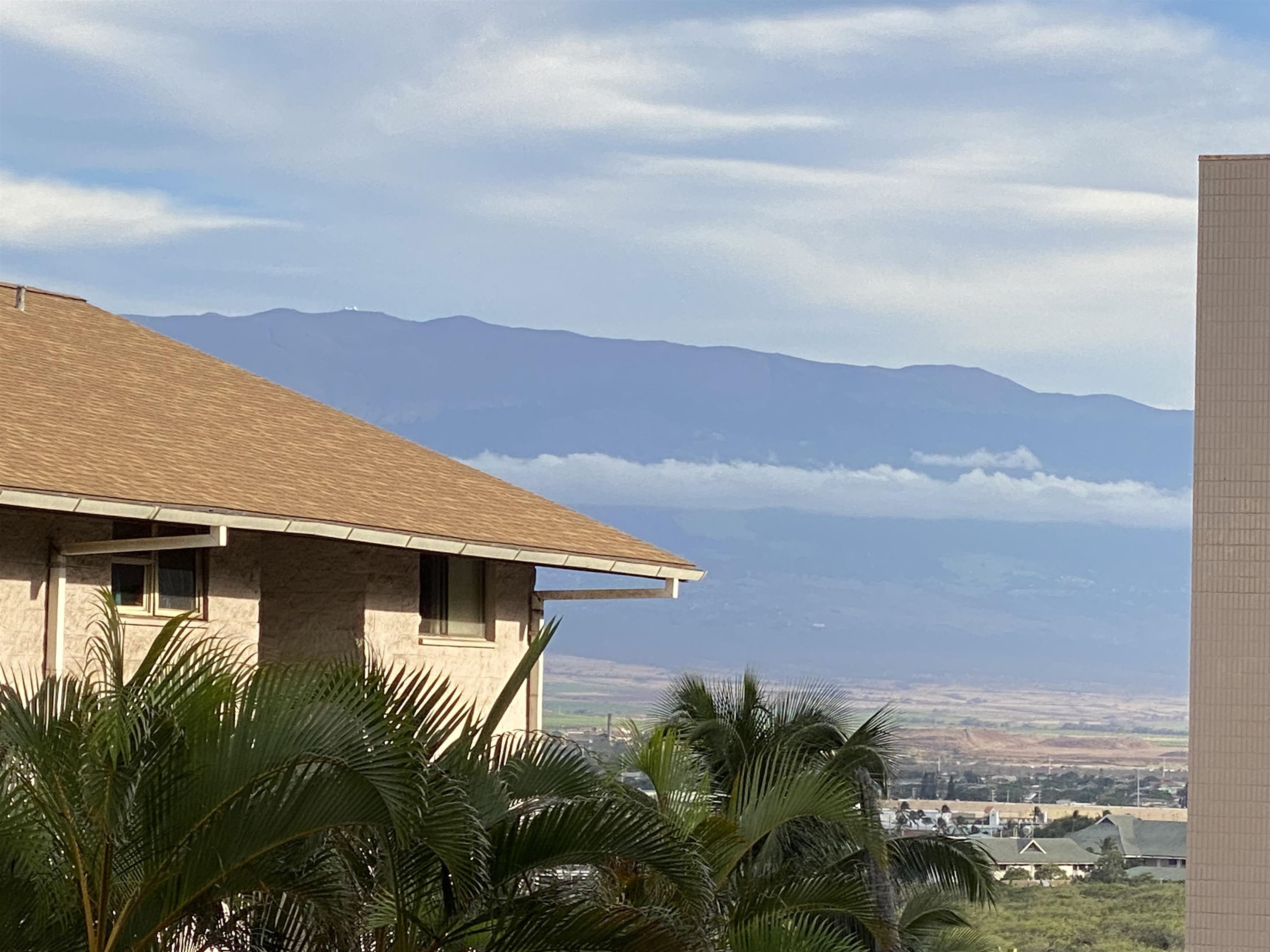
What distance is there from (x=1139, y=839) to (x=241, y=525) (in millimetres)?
96142

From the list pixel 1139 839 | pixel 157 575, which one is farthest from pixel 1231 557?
pixel 1139 839

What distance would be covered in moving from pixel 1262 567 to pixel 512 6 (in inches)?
2690

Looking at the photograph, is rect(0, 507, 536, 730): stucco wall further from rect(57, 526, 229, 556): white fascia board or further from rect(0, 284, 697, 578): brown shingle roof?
rect(0, 284, 697, 578): brown shingle roof

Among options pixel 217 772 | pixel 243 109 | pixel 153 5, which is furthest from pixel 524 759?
pixel 243 109

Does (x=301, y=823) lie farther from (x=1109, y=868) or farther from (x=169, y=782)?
(x=1109, y=868)

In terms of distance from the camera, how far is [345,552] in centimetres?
1656

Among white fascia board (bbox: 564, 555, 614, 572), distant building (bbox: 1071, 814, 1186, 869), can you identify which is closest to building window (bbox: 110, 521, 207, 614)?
white fascia board (bbox: 564, 555, 614, 572)

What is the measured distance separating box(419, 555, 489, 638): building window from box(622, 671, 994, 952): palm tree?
2.29m

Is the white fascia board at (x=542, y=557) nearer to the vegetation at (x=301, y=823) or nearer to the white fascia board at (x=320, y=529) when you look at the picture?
the white fascia board at (x=320, y=529)

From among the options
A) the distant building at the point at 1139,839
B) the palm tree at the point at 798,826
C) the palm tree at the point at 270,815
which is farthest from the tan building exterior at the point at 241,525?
the distant building at the point at 1139,839

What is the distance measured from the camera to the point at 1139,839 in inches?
4035

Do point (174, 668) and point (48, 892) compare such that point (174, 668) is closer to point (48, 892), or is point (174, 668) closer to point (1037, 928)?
point (48, 892)

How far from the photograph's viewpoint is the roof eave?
41.2 ft

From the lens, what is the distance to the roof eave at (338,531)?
12547 mm
